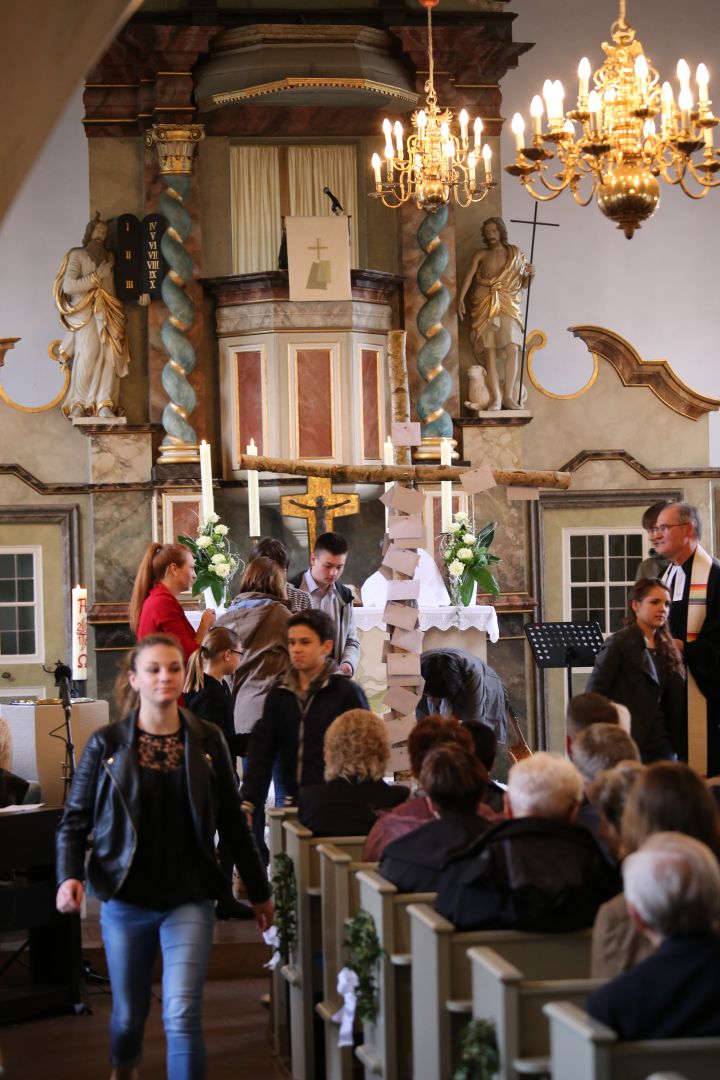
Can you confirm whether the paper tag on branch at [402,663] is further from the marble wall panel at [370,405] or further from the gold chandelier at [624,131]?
the marble wall panel at [370,405]

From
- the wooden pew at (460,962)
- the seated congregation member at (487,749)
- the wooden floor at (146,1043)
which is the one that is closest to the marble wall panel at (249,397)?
the wooden floor at (146,1043)

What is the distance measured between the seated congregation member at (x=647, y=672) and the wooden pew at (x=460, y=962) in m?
2.76

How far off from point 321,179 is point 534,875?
37.9 ft

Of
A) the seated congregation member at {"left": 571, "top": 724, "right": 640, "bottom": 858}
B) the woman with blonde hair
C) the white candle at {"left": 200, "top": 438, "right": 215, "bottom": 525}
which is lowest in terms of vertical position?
the seated congregation member at {"left": 571, "top": 724, "right": 640, "bottom": 858}

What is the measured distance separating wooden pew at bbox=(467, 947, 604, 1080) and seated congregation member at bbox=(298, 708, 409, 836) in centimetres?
173

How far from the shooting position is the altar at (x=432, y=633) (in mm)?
11320

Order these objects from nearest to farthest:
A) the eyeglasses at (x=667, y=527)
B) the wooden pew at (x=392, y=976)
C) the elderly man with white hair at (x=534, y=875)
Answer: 1. the elderly man with white hair at (x=534, y=875)
2. the wooden pew at (x=392, y=976)
3. the eyeglasses at (x=667, y=527)

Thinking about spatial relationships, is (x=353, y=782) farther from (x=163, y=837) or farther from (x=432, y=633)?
(x=432, y=633)

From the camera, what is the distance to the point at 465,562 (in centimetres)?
1258

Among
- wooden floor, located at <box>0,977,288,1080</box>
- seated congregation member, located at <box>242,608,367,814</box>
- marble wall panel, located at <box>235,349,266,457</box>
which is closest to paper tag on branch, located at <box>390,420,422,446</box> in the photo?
seated congregation member, located at <box>242,608,367,814</box>

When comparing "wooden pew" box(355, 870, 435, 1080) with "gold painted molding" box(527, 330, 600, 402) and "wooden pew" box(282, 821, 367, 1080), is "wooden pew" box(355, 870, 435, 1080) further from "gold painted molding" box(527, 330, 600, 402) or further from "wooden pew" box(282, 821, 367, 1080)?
"gold painted molding" box(527, 330, 600, 402)

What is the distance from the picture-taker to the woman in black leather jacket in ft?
Result: 13.5

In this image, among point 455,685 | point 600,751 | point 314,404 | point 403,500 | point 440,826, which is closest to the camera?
point 440,826

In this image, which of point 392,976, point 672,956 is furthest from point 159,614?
point 672,956
